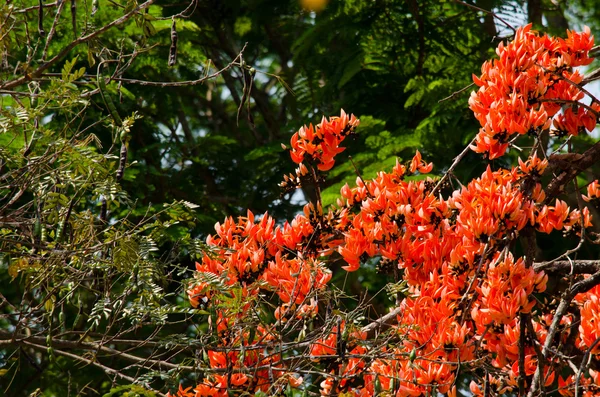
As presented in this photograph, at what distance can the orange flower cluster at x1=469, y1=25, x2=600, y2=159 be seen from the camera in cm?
397

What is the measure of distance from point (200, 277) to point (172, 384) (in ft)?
1.47

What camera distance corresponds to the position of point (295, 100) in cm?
861

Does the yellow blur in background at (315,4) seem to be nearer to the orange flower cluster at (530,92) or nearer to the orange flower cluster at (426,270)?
the orange flower cluster at (426,270)

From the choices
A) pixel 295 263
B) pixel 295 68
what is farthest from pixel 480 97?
pixel 295 68

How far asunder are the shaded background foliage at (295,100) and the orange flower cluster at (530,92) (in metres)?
2.03

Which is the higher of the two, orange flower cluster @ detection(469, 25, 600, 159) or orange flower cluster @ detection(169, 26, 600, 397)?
orange flower cluster @ detection(469, 25, 600, 159)

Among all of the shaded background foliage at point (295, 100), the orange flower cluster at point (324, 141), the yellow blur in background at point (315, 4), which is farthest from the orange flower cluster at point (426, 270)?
the yellow blur in background at point (315, 4)

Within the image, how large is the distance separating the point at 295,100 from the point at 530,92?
469 centimetres

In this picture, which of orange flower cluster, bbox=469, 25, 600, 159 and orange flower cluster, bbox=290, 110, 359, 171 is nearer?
orange flower cluster, bbox=469, 25, 600, 159

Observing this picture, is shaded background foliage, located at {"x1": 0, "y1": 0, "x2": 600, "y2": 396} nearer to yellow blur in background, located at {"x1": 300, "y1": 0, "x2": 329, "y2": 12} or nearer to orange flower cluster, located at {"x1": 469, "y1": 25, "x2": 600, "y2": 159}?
yellow blur in background, located at {"x1": 300, "y1": 0, "x2": 329, "y2": 12}

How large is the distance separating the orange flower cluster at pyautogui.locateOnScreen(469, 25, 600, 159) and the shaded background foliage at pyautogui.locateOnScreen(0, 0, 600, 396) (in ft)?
6.67

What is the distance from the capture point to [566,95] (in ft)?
13.8

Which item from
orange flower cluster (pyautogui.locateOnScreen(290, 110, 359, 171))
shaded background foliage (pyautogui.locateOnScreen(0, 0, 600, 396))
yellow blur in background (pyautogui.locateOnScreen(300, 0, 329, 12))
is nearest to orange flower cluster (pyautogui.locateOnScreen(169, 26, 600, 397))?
orange flower cluster (pyautogui.locateOnScreen(290, 110, 359, 171))

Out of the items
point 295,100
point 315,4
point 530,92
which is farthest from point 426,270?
point 295,100
